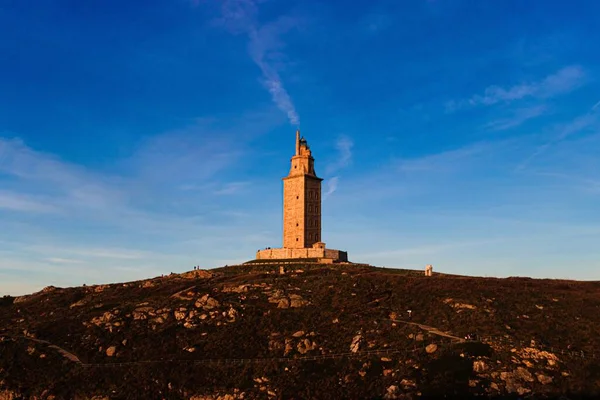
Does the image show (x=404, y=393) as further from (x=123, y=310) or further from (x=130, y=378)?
(x=123, y=310)

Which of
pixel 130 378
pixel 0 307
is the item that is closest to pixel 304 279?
pixel 130 378

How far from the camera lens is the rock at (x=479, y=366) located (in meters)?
46.8

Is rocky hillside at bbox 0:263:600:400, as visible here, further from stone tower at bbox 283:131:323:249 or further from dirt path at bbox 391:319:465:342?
stone tower at bbox 283:131:323:249

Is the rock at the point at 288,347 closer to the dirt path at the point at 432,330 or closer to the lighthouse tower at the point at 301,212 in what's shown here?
the dirt path at the point at 432,330

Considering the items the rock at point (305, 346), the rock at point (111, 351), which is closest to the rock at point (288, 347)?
the rock at point (305, 346)

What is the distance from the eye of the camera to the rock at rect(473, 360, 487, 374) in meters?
46.8

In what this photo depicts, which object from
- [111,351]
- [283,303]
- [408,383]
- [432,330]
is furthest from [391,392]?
[111,351]

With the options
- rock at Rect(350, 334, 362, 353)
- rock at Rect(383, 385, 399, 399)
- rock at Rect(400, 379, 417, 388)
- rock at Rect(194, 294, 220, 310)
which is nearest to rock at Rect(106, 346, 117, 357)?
rock at Rect(194, 294, 220, 310)

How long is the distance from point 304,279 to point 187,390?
1390 inches

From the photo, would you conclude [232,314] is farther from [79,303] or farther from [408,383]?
[79,303]

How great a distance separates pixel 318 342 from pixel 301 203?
5423 centimetres

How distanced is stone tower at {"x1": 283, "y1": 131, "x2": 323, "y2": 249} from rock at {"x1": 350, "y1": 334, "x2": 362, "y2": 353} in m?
51.5

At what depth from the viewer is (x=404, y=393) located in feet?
146

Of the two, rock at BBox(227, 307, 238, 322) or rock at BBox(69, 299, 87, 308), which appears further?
rock at BBox(69, 299, 87, 308)
